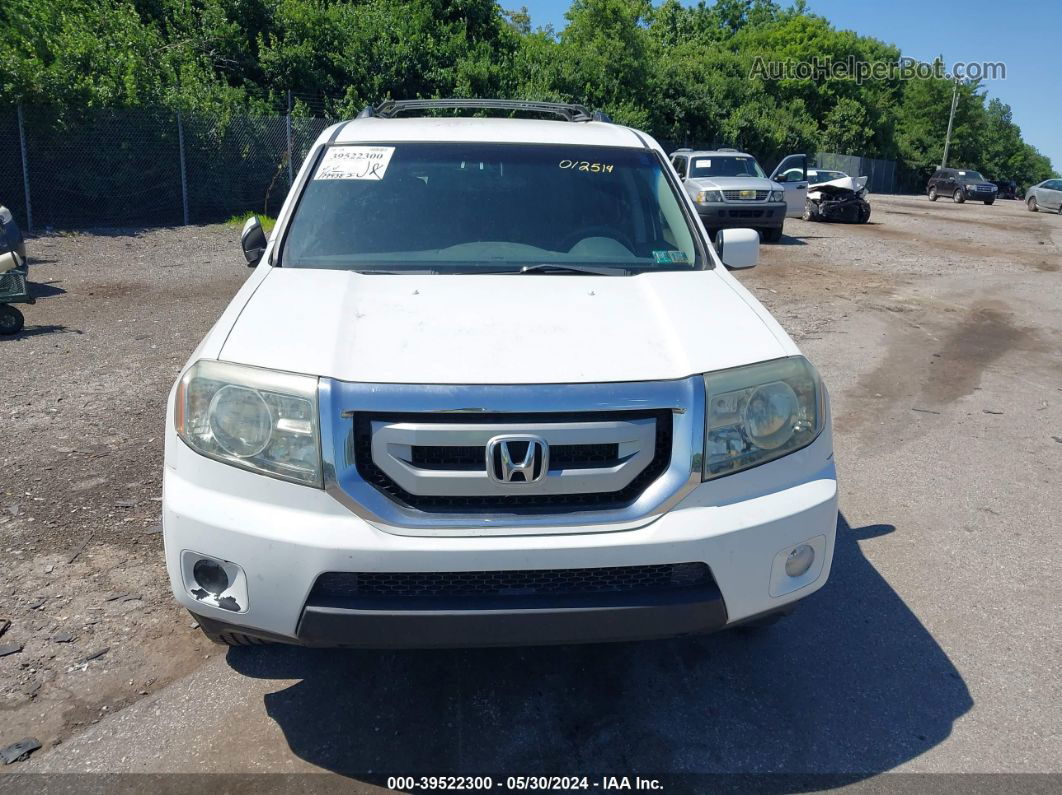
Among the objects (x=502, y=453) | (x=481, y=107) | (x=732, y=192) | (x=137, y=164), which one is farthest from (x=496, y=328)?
(x=137, y=164)

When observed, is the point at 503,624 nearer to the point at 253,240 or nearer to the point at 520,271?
the point at 520,271

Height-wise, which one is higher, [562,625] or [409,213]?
[409,213]

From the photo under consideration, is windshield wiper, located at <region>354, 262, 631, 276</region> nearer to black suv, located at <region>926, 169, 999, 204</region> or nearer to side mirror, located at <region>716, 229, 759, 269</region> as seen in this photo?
side mirror, located at <region>716, 229, 759, 269</region>

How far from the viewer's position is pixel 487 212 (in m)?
3.87

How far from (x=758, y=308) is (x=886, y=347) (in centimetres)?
623

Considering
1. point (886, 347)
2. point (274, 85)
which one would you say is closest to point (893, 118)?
point (274, 85)

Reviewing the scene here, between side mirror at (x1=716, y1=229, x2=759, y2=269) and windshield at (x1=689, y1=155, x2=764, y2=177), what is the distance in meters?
14.5

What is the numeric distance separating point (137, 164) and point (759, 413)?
16.9 metres

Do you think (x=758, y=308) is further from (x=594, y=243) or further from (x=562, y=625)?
(x=562, y=625)

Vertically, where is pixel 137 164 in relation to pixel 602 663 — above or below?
above

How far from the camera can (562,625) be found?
8.15ft

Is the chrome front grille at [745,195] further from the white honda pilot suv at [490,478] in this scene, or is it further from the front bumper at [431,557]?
the front bumper at [431,557]

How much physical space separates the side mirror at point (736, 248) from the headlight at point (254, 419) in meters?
2.44

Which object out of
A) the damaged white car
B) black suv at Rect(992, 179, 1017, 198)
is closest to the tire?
the damaged white car
